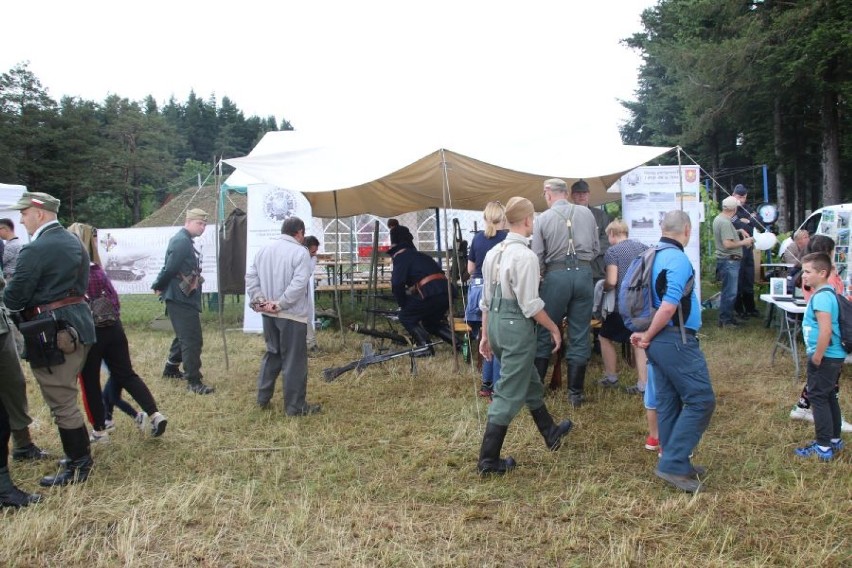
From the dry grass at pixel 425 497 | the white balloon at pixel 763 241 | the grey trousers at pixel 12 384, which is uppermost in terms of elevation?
the white balloon at pixel 763 241

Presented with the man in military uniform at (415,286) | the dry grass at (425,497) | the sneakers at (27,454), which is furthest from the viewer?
the man in military uniform at (415,286)

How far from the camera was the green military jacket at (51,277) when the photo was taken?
11.1ft

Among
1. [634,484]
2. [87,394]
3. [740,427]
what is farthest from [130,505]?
[740,427]

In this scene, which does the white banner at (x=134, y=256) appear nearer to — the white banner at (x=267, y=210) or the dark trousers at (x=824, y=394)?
the white banner at (x=267, y=210)

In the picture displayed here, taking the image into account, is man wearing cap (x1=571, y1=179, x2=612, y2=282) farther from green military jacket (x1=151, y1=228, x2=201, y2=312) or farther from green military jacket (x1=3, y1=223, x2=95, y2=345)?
green military jacket (x1=3, y1=223, x2=95, y2=345)

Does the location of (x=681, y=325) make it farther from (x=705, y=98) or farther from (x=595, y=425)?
(x=705, y=98)

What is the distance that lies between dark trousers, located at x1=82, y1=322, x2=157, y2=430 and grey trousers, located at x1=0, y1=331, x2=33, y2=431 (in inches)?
31.6

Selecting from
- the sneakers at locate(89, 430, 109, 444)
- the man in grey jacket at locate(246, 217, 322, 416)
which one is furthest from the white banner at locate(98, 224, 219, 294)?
the sneakers at locate(89, 430, 109, 444)

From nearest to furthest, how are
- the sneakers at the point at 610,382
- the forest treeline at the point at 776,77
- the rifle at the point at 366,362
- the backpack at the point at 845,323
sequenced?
the backpack at the point at 845,323
the sneakers at the point at 610,382
the rifle at the point at 366,362
the forest treeline at the point at 776,77

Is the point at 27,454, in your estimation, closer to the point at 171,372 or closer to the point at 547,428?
the point at 171,372

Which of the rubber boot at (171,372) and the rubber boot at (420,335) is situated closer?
the rubber boot at (171,372)

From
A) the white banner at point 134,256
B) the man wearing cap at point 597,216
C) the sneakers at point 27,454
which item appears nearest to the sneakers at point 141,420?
the sneakers at point 27,454

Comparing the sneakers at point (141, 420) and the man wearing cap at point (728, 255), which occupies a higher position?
the man wearing cap at point (728, 255)

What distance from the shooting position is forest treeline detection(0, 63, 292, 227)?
92.5 feet
